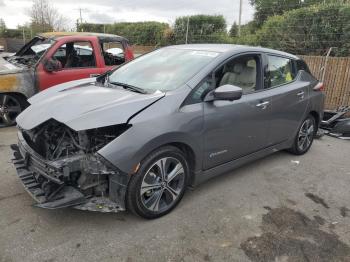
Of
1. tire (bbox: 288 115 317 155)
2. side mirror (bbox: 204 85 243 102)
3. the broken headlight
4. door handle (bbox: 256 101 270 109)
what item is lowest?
tire (bbox: 288 115 317 155)

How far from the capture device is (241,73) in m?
4.13

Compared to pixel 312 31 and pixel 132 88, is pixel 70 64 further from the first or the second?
pixel 312 31

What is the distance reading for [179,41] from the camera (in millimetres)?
16016

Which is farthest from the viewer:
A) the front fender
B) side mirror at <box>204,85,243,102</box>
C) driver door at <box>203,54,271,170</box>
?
driver door at <box>203,54,271,170</box>

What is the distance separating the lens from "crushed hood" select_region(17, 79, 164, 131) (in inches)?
118

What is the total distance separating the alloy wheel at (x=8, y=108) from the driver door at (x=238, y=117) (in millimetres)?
4151

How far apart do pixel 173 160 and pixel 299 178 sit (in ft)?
7.06

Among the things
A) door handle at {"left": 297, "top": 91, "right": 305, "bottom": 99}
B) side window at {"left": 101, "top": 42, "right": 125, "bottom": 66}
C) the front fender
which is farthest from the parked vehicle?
side window at {"left": 101, "top": 42, "right": 125, "bottom": 66}

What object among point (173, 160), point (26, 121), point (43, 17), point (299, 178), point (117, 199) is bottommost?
point (299, 178)

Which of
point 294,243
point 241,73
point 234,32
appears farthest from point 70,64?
point 234,32

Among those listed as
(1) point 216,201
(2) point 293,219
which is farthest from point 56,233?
(2) point 293,219

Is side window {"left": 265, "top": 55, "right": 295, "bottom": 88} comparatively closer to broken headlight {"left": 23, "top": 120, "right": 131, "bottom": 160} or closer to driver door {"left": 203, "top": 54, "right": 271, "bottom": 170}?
driver door {"left": 203, "top": 54, "right": 271, "bottom": 170}

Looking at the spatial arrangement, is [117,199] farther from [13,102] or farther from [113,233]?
[13,102]

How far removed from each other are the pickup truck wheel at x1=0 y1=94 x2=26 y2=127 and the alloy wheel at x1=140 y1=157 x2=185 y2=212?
4066 mm
